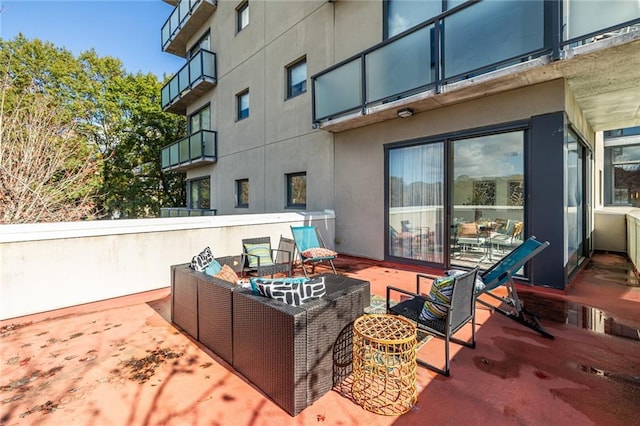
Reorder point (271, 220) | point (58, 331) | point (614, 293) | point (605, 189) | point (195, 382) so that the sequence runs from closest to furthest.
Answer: point (195, 382) → point (58, 331) → point (614, 293) → point (271, 220) → point (605, 189)

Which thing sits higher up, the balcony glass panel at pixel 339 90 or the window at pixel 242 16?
the window at pixel 242 16

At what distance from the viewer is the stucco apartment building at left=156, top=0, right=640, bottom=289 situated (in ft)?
14.1

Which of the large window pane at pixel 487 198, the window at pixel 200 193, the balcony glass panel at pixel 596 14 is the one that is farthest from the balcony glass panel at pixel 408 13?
the window at pixel 200 193

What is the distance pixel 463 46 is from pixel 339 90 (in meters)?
2.70

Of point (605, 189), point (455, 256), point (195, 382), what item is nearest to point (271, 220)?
point (455, 256)

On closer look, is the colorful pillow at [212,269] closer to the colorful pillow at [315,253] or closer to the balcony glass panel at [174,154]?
the colorful pillow at [315,253]

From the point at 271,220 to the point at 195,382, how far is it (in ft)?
14.4

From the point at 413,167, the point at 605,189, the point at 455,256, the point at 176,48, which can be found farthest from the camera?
the point at 176,48

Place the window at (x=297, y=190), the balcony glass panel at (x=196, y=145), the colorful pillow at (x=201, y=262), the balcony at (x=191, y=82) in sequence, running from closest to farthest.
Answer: the colorful pillow at (x=201, y=262)
the window at (x=297, y=190)
the balcony at (x=191, y=82)
the balcony glass panel at (x=196, y=145)

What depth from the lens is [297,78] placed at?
8922 mm

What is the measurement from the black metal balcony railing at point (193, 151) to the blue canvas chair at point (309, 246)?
782 cm

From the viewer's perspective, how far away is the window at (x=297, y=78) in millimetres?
8665

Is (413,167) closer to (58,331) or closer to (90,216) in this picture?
(58,331)

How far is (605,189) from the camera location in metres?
11.3
